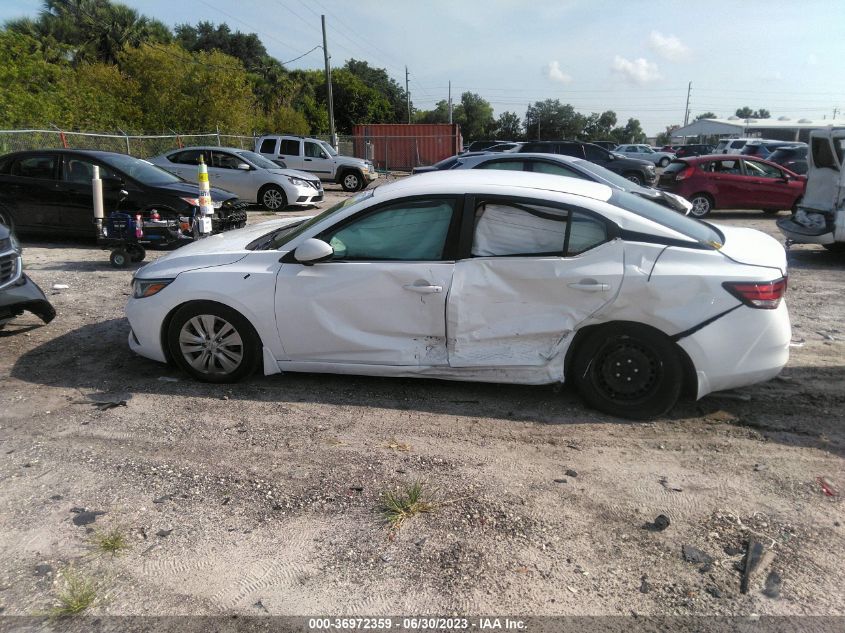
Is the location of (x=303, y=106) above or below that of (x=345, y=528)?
above

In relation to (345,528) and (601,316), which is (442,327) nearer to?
(601,316)

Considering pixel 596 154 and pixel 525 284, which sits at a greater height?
pixel 596 154

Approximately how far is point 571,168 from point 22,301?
801 cm

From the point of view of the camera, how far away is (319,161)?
23.6 metres

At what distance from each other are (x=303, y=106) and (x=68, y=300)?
57291 millimetres

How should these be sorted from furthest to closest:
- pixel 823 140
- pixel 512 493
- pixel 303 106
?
pixel 303 106 < pixel 823 140 < pixel 512 493

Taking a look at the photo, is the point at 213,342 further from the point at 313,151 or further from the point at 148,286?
the point at 313,151

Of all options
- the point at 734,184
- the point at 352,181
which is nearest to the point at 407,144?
the point at 352,181

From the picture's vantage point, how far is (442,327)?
15.0ft

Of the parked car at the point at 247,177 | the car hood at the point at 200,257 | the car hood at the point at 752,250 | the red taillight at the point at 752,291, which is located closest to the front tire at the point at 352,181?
the parked car at the point at 247,177

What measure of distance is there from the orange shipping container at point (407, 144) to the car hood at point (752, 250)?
29284 mm

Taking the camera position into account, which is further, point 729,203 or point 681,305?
point 729,203

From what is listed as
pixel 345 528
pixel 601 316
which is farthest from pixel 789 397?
pixel 345 528

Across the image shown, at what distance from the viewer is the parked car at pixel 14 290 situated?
5582 millimetres
